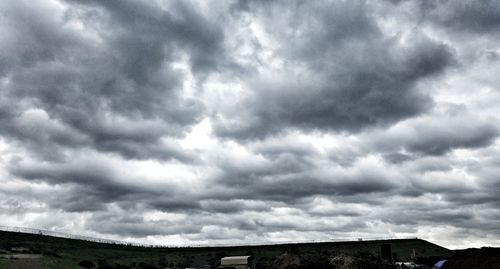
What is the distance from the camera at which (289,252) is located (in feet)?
159

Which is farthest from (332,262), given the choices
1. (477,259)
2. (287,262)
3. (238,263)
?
(238,263)

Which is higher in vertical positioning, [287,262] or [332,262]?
[332,262]

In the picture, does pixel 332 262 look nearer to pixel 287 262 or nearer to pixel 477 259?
pixel 287 262

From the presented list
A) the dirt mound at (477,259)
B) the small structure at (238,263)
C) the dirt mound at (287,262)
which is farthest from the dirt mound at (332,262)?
the small structure at (238,263)

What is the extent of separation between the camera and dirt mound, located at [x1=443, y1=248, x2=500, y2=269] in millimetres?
27469

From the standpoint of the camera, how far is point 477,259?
28453 millimetres

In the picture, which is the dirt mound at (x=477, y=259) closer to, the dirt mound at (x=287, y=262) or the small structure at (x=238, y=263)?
the dirt mound at (x=287, y=262)

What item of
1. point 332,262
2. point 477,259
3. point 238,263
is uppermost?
point 477,259

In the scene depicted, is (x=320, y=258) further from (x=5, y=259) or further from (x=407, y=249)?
(x=407, y=249)

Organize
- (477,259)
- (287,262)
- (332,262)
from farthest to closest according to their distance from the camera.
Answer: (287,262) → (332,262) → (477,259)

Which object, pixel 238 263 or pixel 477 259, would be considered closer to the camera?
pixel 477 259

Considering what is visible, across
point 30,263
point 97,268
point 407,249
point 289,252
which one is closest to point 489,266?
point 289,252

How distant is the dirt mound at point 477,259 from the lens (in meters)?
27.5

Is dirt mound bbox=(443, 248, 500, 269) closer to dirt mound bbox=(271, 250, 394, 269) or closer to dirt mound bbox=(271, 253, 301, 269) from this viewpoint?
dirt mound bbox=(271, 250, 394, 269)
